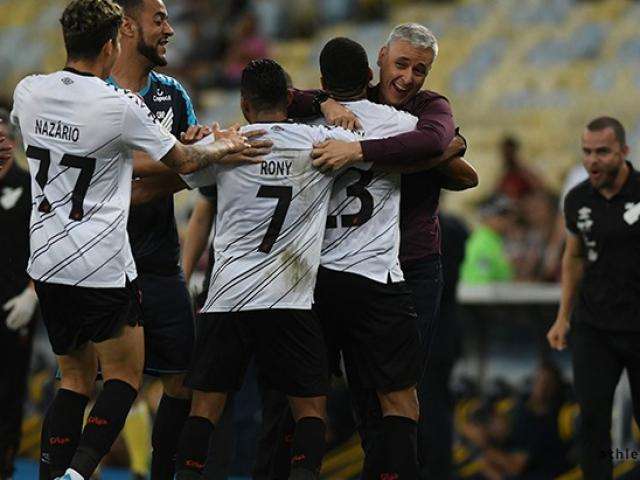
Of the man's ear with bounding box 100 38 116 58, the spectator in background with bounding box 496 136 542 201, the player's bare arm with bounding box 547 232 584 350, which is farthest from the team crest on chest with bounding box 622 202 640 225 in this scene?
the spectator in background with bounding box 496 136 542 201

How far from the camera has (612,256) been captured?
7934 millimetres

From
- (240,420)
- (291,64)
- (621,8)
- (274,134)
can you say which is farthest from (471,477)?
(291,64)

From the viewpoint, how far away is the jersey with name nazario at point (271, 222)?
614 centimetres

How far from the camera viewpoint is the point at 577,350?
26.2 ft

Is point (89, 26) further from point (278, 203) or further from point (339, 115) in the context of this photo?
point (339, 115)

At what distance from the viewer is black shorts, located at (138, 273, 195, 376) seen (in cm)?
663

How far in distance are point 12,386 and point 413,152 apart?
3.37 meters

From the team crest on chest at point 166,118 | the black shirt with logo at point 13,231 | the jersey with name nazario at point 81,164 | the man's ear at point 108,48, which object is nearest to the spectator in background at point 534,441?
the black shirt with logo at point 13,231

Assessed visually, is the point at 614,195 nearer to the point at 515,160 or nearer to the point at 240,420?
the point at 240,420

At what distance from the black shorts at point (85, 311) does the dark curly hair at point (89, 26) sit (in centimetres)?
96

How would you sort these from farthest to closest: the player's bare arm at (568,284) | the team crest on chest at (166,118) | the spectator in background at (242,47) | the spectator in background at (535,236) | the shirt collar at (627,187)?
1. the spectator in background at (242,47)
2. the spectator in background at (535,236)
3. the player's bare arm at (568,284)
4. the shirt collar at (627,187)
5. the team crest on chest at (166,118)

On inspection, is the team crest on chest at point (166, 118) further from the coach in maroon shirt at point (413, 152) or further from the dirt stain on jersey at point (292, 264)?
the dirt stain on jersey at point (292, 264)

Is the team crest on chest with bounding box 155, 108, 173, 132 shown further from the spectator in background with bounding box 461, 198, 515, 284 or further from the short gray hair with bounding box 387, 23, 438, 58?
the spectator in background with bounding box 461, 198, 515, 284

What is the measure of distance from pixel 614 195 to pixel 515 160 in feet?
15.7
